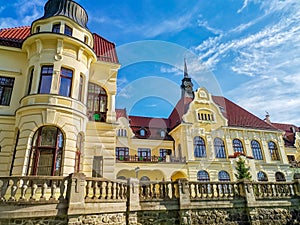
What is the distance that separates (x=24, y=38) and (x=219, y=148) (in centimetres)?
2140

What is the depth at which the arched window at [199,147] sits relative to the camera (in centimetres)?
2367

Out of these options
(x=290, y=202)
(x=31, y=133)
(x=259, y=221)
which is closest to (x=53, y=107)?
(x=31, y=133)

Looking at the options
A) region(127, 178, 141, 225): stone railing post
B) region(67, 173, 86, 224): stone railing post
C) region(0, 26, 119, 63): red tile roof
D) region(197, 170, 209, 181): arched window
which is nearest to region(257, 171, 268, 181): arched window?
region(197, 170, 209, 181): arched window

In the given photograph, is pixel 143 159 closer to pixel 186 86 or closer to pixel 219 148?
pixel 219 148

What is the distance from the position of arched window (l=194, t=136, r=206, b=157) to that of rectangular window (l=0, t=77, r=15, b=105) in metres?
18.3

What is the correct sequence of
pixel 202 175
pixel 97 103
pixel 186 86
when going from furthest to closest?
pixel 186 86 → pixel 202 175 → pixel 97 103

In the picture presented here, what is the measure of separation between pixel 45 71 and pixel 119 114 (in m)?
17.0

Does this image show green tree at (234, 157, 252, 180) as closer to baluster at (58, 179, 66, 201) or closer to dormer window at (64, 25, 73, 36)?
baluster at (58, 179, 66, 201)

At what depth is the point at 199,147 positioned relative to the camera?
24078 millimetres

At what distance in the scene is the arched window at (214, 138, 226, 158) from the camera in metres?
24.4

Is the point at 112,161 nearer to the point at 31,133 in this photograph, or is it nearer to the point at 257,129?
the point at 31,133

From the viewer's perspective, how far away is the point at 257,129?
87.6ft

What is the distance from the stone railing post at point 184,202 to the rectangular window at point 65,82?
697cm

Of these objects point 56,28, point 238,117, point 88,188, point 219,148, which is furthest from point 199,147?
point 88,188
